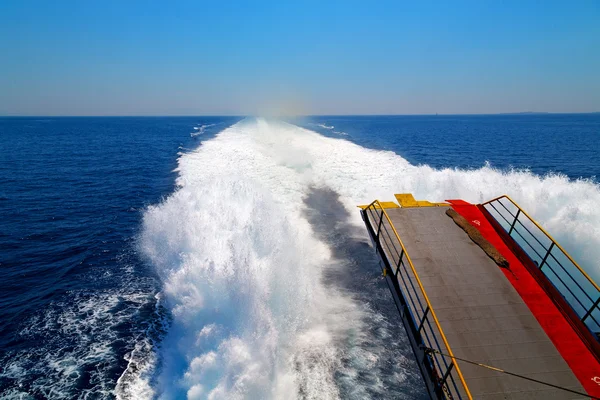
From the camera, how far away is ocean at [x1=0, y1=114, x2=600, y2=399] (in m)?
9.53

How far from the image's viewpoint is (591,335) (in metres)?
8.12

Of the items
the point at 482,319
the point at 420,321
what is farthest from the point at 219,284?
the point at 482,319

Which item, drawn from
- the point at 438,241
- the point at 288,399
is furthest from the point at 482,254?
the point at 288,399

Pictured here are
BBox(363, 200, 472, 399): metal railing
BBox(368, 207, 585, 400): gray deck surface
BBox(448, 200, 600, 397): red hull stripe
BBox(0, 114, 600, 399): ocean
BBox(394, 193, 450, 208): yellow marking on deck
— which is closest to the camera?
BBox(363, 200, 472, 399): metal railing

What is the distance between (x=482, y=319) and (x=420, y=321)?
75.0 inches

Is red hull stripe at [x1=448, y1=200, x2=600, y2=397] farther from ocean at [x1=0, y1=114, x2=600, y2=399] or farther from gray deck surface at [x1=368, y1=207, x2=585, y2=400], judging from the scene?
ocean at [x1=0, y1=114, x2=600, y2=399]

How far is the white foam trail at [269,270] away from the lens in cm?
942

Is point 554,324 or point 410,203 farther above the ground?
point 410,203

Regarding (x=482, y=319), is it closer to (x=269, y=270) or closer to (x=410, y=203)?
(x=410, y=203)

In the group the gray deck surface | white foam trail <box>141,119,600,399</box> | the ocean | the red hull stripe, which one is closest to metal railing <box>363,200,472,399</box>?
the gray deck surface

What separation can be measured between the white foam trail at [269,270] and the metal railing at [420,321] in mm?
2419

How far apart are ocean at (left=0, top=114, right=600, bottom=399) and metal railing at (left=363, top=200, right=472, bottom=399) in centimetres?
230

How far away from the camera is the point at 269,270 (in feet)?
44.1

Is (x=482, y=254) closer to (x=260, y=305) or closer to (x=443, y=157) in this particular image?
Result: (x=260, y=305)
